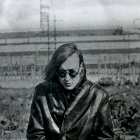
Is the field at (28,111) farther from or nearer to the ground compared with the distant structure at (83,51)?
nearer to the ground

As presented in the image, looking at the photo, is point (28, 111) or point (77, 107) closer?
point (77, 107)

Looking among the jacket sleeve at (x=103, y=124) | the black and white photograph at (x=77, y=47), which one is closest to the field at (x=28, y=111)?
the black and white photograph at (x=77, y=47)

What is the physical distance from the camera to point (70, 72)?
1.29m

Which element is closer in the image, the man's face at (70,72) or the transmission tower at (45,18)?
the man's face at (70,72)

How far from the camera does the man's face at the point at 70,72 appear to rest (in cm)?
128

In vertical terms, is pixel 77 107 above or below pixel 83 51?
below

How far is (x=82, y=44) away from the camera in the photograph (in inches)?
60.0

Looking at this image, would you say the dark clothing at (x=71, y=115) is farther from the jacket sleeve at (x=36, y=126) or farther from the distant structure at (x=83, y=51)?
the distant structure at (x=83, y=51)

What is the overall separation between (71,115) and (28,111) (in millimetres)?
295

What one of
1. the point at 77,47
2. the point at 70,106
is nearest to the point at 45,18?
the point at 77,47

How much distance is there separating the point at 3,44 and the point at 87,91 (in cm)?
47

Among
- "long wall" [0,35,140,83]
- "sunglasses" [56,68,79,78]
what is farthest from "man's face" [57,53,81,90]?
"long wall" [0,35,140,83]

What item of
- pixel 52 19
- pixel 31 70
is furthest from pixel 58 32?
pixel 31 70

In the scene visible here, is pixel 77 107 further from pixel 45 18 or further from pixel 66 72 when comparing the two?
pixel 45 18
